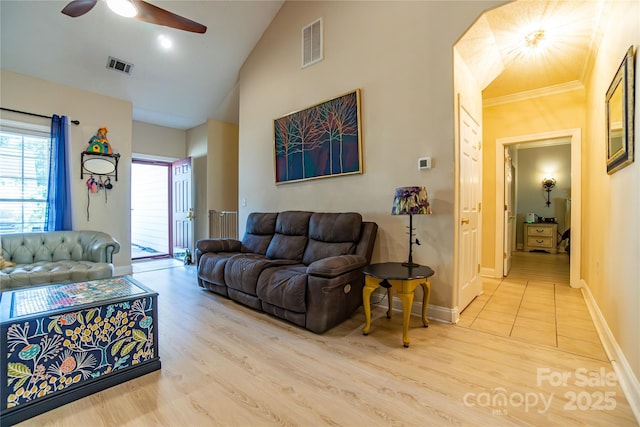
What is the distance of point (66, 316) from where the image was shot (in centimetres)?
157

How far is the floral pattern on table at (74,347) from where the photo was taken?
1.43 metres

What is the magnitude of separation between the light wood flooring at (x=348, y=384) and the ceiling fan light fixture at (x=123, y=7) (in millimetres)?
2701

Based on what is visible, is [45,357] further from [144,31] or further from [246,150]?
[144,31]

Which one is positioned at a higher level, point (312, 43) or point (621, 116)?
point (312, 43)

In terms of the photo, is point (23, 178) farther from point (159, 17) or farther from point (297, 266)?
point (297, 266)

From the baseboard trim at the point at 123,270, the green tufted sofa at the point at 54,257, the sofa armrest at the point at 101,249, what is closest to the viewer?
the green tufted sofa at the point at 54,257

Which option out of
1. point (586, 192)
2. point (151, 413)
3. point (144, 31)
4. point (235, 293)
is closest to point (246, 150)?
point (144, 31)

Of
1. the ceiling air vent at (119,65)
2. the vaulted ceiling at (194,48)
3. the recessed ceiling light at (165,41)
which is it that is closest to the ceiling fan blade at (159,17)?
the vaulted ceiling at (194,48)

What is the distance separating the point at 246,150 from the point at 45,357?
11.8ft

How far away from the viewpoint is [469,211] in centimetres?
298

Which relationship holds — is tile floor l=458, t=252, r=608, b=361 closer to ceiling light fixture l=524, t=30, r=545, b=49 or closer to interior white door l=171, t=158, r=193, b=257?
ceiling light fixture l=524, t=30, r=545, b=49

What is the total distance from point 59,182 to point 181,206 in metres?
2.11

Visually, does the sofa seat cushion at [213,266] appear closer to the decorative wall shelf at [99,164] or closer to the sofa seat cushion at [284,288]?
the sofa seat cushion at [284,288]

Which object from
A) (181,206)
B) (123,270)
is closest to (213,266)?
(123,270)
